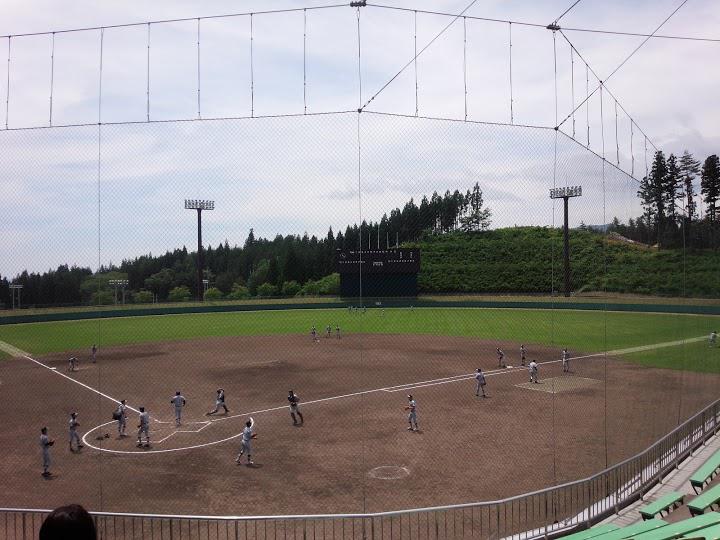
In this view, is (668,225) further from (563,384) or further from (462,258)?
(462,258)

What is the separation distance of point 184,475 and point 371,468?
481cm

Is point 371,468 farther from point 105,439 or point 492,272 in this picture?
point 492,272

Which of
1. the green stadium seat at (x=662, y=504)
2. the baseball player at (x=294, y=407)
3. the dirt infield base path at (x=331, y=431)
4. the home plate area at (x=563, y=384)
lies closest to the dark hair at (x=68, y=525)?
the dirt infield base path at (x=331, y=431)

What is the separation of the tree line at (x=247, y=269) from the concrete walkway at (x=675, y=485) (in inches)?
372

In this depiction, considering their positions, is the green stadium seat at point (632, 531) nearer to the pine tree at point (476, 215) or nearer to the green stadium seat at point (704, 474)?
the green stadium seat at point (704, 474)

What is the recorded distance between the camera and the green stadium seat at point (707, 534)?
6.33m

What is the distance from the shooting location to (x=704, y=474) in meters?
10.5

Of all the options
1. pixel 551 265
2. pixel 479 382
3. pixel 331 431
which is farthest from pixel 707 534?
pixel 551 265

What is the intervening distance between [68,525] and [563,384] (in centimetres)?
2429

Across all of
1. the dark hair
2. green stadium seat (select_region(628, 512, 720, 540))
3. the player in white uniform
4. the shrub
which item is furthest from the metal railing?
the shrub

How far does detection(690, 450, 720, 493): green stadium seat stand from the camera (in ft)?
33.7

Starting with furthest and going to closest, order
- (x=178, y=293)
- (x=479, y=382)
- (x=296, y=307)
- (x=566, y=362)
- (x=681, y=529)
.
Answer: (x=296, y=307) → (x=178, y=293) → (x=566, y=362) → (x=479, y=382) → (x=681, y=529)

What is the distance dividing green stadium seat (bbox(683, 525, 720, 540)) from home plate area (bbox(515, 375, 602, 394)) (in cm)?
1585

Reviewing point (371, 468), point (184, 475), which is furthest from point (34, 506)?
point (371, 468)
